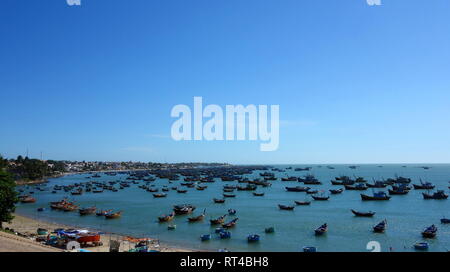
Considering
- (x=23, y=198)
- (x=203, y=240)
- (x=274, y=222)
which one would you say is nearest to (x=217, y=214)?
(x=274, y=222)

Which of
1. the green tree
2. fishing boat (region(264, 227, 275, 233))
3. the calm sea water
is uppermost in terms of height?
the green tree

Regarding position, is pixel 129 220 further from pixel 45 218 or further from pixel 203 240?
pixel 203 240

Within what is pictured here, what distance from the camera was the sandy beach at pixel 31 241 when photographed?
18.1m

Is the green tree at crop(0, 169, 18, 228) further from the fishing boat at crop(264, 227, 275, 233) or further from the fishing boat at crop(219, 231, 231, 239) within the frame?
the fishing boat at crop(264, 227, 275, 233)

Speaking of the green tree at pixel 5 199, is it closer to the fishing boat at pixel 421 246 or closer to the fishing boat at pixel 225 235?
the fishing boat at pixel 225 235

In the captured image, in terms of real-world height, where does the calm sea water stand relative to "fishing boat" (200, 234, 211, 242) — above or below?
below

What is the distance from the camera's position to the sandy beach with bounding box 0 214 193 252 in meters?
18.1

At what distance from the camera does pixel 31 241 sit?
23375mm

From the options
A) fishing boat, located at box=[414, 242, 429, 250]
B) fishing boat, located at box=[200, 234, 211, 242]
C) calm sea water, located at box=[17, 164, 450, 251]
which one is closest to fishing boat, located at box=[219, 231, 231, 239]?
calm sea water, located at box=[17, 164, 450, 251]

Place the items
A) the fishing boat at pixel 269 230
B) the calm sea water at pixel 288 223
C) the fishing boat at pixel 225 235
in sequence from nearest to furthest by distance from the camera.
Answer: the calm sea water at pixel 288 223 < the fishing boat at pixel 225 235 < the fishing boat at pixel 269 230

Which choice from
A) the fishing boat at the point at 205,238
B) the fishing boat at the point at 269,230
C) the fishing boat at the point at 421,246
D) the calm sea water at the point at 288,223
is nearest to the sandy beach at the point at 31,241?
the calm sea water at the point at 288,223

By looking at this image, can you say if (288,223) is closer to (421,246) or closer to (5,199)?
(421,246)

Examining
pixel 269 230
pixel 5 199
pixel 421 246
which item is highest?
pixel 5 199

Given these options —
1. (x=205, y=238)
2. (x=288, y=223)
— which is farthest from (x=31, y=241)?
(x=288, y=223)
